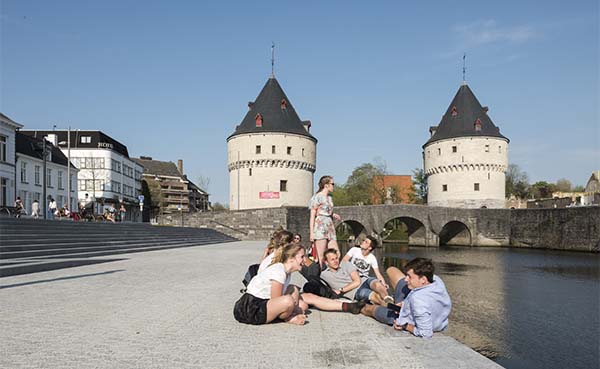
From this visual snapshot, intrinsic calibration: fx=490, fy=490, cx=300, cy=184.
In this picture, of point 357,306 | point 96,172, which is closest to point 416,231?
point 96,172

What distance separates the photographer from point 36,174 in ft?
131

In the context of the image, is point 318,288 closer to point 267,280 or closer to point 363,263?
point 363,263

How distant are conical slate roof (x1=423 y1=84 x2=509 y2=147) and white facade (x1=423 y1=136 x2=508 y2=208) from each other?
740 mm

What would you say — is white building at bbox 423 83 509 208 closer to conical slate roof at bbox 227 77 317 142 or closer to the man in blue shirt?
conical slate roof at bbox 227 77 317 142

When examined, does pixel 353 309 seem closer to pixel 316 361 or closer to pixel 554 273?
pixel 316 361

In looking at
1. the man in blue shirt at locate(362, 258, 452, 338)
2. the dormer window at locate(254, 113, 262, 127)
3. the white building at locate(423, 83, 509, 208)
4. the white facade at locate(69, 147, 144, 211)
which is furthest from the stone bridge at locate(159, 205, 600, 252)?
the man in blue shirt at locate(362, 258, 452, 338)

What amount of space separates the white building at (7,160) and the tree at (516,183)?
66207 millimetres

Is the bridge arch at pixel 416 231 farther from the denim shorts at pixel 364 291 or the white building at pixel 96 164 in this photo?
the denim shorts at pixel 364 291

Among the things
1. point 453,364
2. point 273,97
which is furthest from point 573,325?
point 273,97

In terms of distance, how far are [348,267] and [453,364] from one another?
379 cm

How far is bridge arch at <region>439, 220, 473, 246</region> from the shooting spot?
49.4 m

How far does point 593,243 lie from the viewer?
35.7 meters

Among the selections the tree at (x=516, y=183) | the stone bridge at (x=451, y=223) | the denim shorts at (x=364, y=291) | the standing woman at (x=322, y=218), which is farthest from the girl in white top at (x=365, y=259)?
the tree at (x=516, y=183)

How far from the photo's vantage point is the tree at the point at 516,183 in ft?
250
